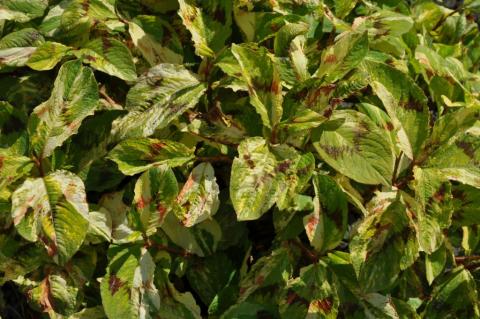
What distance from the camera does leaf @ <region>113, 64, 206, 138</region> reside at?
1.22 metres

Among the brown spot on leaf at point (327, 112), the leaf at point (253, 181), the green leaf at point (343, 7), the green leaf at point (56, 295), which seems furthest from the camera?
the green leaf at point (343, 7)

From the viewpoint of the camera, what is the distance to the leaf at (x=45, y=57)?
130 cm

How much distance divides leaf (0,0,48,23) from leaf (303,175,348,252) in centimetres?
72

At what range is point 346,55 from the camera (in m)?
1.23

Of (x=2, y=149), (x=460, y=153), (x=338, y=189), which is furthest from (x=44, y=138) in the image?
(x=460, y=153)

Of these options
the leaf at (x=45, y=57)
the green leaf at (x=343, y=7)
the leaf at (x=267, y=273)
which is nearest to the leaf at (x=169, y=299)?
the leaf at (x=267, y=273)

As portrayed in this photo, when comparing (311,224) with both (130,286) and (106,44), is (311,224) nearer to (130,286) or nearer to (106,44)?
(130,286)

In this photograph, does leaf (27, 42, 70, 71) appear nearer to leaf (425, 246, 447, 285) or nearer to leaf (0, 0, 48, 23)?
leaf (0, 0, 48, 23)

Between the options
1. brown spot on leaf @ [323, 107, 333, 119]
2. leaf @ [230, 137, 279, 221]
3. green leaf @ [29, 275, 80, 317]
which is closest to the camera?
leaf @ [230, 137, 279, 221]

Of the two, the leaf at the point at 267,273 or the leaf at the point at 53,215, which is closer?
the leaf at the point at 53,215

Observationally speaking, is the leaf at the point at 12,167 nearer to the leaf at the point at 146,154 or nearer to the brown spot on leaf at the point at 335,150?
the leaf at the point at 146,154

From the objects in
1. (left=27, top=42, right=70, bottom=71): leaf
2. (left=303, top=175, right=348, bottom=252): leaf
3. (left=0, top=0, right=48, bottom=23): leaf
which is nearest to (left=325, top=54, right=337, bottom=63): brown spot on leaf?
(left=303, top=175, right=348, bottom=252): leaf

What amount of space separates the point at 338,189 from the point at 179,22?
544 mm

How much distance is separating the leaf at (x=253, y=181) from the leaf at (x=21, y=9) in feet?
1.94
